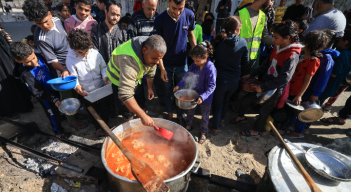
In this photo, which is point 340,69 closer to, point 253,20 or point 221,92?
point 253,20

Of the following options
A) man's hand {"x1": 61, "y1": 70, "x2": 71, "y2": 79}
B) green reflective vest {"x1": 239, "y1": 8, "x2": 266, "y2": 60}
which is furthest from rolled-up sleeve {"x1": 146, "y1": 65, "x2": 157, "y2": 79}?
green reflective vest {"x1": 239, "y1": 8, "x2": 266, "y2": 60}

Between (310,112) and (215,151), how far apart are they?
183cm

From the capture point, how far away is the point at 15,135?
3.14m

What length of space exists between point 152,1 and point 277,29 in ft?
7.44

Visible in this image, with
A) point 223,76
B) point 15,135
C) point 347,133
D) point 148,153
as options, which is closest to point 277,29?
point 223,76

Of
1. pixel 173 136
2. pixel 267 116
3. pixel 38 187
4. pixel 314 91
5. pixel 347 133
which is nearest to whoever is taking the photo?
pixel 38 187

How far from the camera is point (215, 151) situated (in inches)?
126

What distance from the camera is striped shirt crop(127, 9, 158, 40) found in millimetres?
3275

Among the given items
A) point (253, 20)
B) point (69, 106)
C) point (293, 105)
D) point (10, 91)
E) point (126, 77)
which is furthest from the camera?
point (10, 91)

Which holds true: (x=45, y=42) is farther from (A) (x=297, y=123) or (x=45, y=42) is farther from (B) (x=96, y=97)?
(A) (x=297, y=123)

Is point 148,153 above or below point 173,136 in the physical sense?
below

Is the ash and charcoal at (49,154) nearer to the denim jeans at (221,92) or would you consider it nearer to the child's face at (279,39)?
the denim jeans at (221,92)

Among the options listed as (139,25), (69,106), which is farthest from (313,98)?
(69,106)

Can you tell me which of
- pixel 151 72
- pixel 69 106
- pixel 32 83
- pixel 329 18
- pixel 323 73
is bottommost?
pixel 69 106
